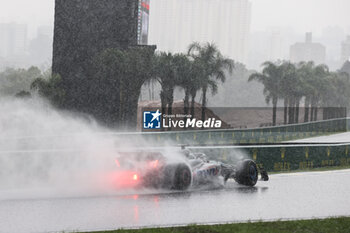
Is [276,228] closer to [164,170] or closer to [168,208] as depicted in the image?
[168,208]

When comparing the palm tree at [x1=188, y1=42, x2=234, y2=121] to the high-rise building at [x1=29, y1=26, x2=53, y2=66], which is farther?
the high-rise building at [x1=29, y1=26, x2=53, y2=66]

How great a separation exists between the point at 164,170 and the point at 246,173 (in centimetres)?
317

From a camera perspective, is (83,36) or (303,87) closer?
(83,36)

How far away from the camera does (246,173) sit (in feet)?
51.1

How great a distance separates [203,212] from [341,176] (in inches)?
398

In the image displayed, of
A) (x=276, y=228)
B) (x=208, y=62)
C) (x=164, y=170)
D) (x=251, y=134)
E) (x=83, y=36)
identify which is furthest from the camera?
(x=208, y=62)

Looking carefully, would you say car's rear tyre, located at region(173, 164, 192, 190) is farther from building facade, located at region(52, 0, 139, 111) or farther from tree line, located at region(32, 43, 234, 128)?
building facade, located at region(52, 0, 139, 111)

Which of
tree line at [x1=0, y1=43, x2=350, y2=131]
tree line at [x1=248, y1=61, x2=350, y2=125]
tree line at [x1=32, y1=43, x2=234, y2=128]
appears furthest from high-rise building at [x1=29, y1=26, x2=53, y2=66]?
tree line at [x1=32, y1=43, x2=234, y2=128]

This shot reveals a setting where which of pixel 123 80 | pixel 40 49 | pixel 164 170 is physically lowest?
pixel 164 170

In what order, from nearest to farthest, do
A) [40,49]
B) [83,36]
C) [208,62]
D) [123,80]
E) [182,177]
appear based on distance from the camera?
1. [182,177]
2. [83,36]
3. [123,80]
4. [208,62]
5. [40,49]

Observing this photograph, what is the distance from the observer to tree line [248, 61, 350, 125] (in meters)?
65.6

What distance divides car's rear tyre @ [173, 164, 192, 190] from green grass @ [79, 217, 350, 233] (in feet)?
13.0

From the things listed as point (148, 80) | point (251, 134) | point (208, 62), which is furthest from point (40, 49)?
point (251, 134)

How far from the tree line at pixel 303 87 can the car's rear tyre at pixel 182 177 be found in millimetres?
46106
